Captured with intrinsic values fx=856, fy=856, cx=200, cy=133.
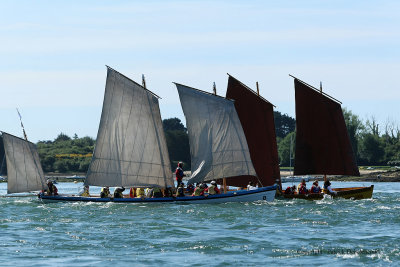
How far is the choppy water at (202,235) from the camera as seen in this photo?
34906mm

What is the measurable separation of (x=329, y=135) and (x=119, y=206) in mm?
18535

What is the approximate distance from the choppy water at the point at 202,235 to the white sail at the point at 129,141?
2.67m

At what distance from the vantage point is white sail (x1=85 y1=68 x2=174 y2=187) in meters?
61.7

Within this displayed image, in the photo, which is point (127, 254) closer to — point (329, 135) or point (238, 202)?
point (238, 202)

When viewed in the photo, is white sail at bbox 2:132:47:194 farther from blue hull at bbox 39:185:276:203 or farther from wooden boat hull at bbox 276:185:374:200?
wooden boat hull at bbox 276:185:374:200

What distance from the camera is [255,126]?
6762 cm

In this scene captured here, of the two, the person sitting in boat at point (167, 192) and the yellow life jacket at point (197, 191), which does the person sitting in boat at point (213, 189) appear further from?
the person sitting in boat at point (167, 192)

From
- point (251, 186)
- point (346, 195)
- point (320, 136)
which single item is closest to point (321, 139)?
point (320, 136)

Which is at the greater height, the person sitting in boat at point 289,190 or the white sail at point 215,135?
the white sail at point 215,135

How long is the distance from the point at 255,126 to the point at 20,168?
64.8 ft

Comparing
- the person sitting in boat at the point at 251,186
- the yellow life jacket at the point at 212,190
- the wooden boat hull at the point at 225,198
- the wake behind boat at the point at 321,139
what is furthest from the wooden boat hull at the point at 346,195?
the yellow life jacket at the point at 212,190

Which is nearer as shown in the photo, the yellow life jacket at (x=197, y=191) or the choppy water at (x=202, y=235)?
the choppy water at (x=202, y=235)

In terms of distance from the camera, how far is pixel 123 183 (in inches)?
2477

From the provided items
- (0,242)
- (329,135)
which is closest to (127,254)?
(0,242)
